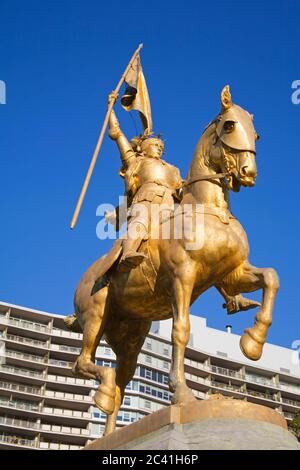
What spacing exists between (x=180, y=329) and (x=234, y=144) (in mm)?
2879

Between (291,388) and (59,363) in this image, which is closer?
(59,363)

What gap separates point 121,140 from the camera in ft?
39.5

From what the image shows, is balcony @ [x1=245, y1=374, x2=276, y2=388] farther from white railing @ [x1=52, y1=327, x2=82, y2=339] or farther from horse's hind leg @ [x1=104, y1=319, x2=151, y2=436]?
horse's hind leg @ [x1=104, y1=319, x2=151, y2=436]

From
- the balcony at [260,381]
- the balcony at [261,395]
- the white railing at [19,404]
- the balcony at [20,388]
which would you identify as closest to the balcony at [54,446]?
the white railing at [19,404]

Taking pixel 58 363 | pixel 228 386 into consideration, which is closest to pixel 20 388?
pixel 58 363

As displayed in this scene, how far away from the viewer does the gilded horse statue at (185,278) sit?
900 cm

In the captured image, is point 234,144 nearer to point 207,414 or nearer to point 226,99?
point 226,99

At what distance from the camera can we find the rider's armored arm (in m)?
11.8

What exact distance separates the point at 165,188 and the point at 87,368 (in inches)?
130

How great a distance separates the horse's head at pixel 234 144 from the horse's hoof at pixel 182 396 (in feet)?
10.4
